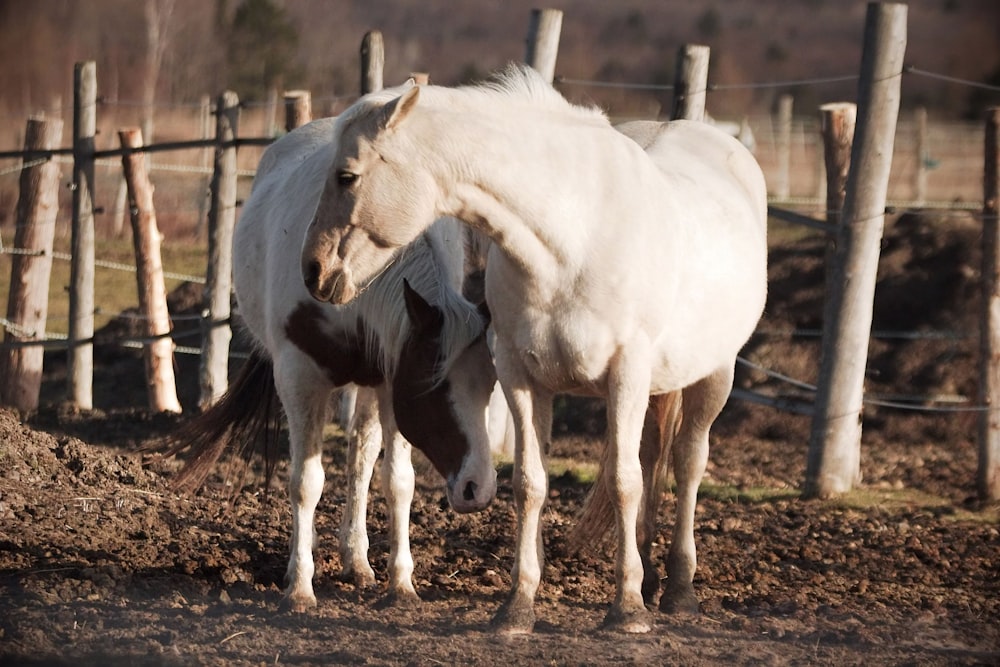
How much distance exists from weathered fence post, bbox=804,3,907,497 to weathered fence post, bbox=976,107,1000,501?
0.60 metres

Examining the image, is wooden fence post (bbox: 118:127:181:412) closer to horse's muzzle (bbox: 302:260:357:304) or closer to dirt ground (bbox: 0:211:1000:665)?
dirt ground (bbox: 0:211:1000:665)

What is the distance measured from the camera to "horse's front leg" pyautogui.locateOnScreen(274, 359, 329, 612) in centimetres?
437

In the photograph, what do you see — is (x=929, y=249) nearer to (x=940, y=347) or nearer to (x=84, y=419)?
(x=940, y=347)

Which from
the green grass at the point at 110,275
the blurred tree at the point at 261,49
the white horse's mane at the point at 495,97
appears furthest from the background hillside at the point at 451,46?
the green grass at the point at 110,275

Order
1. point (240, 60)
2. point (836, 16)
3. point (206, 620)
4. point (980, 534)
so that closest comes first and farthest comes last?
1. point (206, 620)
2. point (980, 534)
3. point (240, 60)
4. point (836, 16)

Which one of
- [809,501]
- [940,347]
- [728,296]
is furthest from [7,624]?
[940,347]

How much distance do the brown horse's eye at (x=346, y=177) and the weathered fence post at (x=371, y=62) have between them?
3.96 m

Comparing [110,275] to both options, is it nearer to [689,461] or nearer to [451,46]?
[689,461]

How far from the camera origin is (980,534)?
18.0 ft

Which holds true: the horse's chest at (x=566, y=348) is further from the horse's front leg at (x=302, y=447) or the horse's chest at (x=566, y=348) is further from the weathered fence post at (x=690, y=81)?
the weathered fence post at (x=690, y=81)

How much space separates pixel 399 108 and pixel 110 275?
35.7ft

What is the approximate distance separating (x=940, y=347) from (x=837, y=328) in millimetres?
3300

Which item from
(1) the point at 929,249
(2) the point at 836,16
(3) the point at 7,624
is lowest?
(3) the point at 7,624

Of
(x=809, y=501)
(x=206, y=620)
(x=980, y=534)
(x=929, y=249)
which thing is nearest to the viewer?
(x=206, y=620)
